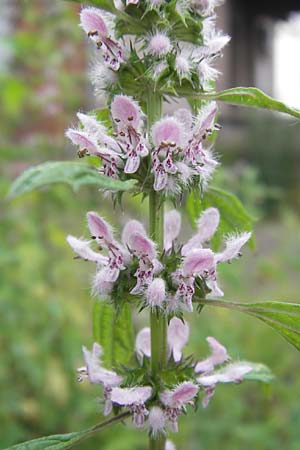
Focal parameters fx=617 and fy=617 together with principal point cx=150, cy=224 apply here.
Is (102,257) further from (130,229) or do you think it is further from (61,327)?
(61,327)

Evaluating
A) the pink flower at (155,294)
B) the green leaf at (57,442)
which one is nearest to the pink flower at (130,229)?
the pink flower at (155,294)

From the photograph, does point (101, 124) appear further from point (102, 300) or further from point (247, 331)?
point (247, 331)

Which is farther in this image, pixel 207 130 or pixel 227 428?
pixel 227 428

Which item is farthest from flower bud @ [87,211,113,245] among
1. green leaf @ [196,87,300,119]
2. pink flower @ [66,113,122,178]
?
green leaf @ [196,87,300,119]

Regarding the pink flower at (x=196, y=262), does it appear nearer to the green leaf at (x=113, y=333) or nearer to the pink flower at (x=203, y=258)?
the pink flower at (x=203, y=258)

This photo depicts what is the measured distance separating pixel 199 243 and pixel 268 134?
41.7 ft

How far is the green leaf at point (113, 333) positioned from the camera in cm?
130

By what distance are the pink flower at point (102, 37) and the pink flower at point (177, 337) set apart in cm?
55

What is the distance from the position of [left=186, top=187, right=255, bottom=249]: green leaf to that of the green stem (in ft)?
0.36

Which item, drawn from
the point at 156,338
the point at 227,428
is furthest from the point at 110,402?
the point at 227,428

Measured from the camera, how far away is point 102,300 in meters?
1.18

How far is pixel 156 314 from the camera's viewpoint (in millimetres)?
1157

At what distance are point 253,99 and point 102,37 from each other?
309mm

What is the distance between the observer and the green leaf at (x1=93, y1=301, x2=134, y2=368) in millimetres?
1298
